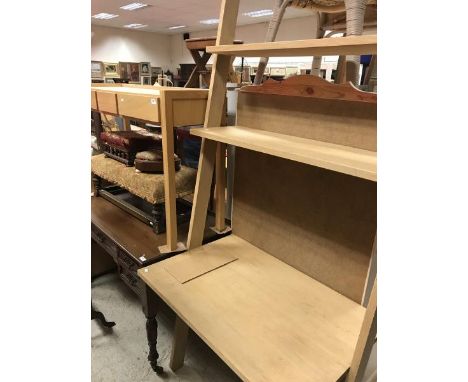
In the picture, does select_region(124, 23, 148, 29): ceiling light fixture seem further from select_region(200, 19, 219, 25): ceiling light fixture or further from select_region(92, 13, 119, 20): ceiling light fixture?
select_region(200, 19, 219, 25): ceiling light fixture

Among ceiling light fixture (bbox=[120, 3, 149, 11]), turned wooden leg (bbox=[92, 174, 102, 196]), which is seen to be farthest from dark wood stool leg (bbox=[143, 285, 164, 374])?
ceiling light fixture (bbox=[120, 3, 149, 11])

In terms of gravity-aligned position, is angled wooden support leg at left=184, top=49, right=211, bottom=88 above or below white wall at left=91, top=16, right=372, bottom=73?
below

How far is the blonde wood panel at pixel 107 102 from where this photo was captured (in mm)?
1307

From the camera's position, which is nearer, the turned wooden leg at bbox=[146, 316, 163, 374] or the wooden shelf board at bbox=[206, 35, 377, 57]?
the wooden shelf board at bbox=[206, 35, 377, 57]

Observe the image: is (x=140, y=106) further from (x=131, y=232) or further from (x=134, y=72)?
(x=134, y=72)

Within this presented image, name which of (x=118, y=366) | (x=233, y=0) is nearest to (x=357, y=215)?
(x=233, y=0)

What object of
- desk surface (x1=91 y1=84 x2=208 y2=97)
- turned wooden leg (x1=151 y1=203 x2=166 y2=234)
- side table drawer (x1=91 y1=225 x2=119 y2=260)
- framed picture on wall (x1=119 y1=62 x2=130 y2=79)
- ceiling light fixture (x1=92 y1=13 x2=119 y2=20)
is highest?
ceiling light fixture (x1=92 y1=13 x2=119 y2=20)

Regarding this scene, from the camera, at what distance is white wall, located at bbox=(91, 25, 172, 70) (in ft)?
31.5

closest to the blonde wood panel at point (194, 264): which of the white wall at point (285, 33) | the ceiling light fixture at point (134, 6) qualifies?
the white wall at point (285, 33)

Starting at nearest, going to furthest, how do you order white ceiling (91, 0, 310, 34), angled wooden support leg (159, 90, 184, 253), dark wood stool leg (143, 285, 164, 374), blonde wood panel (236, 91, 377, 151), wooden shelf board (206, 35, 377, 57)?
wooden shelf board (206, 35, 377, 57)
blonde wood panel (236, 91, 377, 151)
angled wooden support leg (159, 90, 184, 253)
dark wood stool leg (143, 285, 164, 374)
white ceiling (91, 0, 310, 34)

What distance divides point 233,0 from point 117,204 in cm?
113

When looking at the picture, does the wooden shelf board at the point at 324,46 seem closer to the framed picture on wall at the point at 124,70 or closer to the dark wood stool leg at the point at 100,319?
the dark wood stool leg at the point at 100,319

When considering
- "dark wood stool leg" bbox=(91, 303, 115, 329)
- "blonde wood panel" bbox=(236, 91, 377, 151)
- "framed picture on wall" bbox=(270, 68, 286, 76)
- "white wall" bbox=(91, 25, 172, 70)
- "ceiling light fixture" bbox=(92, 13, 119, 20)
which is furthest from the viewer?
"white wall" bbox=(91, 25, 172, 70)

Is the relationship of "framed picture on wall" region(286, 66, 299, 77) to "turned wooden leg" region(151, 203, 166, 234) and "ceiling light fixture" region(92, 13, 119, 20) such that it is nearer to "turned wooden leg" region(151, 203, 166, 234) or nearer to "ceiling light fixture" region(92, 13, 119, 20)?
"ceiling light fixture" region(92, 13, 119, 20)
